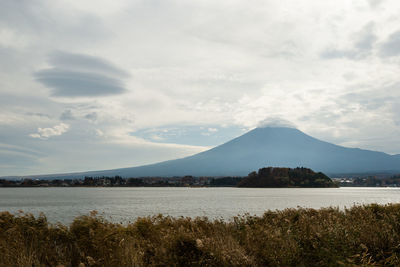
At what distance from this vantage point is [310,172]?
17625 cm

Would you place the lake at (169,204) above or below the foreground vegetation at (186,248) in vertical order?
below

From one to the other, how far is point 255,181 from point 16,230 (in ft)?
581

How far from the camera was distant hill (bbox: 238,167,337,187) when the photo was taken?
567 ft

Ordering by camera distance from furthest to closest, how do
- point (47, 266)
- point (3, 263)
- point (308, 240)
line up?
1. point (308, 240)
2. point (47, 266)
3. point (3, 263)

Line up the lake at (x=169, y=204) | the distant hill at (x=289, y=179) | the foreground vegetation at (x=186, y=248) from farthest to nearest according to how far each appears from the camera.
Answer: the distant hill at (x=289, y=179) → the lake at (x=169, y=204) → the foreground vegetation at (x=186, y=248)

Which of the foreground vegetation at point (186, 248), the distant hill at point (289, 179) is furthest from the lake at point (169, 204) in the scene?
the distant hill at point (289, 179)

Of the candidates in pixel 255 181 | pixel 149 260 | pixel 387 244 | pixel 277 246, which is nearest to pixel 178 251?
pixel 149 260

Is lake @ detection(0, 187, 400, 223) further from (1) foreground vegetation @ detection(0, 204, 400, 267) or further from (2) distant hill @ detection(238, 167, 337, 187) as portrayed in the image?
(2) distant hill @ detection(238, 167, 337, 187)

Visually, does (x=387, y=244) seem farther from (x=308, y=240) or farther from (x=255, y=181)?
(x=255, y=181)

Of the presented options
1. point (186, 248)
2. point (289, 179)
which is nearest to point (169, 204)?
point (186, 248)

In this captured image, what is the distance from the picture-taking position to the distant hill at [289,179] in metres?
173

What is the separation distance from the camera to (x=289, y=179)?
17425 centimetres

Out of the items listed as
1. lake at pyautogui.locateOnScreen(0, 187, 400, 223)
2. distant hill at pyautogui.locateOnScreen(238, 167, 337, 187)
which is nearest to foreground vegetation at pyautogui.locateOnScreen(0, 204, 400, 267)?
lake at pyautogui.locateOnScreen(0, 187, 400, 223)

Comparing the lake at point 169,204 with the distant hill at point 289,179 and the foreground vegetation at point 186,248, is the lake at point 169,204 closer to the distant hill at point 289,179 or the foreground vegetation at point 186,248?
the foreground vegetation at point 186,248
